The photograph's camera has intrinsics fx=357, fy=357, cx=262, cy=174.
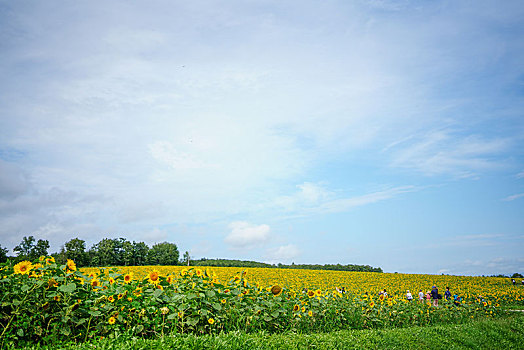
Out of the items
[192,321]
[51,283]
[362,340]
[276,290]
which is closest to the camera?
[51,283]

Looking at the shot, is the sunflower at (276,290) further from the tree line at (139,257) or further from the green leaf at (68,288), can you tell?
the tree line at (139,257)

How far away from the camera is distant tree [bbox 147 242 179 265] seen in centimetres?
5516

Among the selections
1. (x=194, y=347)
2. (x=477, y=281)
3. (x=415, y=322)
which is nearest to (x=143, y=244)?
(x=477, y=281)

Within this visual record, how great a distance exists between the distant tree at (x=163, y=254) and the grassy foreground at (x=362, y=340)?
163 feet

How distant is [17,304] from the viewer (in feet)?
14.1

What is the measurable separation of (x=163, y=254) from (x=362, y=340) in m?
53.6

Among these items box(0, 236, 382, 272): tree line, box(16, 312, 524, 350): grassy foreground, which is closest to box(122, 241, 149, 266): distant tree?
box(0, 236, 382, 272): tree line

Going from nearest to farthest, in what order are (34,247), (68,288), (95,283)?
(68,288) → (95,283) → (34,247)

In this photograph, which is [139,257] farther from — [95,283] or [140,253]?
[95,283]

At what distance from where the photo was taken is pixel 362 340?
7.06 m

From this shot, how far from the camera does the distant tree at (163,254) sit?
55156mm

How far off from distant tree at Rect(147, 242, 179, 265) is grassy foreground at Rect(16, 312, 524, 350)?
4980 centimetres

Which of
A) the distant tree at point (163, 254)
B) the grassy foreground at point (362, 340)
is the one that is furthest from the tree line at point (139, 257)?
the grassy foreground at point (362, 340)

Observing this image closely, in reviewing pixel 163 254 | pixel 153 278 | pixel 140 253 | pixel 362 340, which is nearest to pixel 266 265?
pixel 163 254
